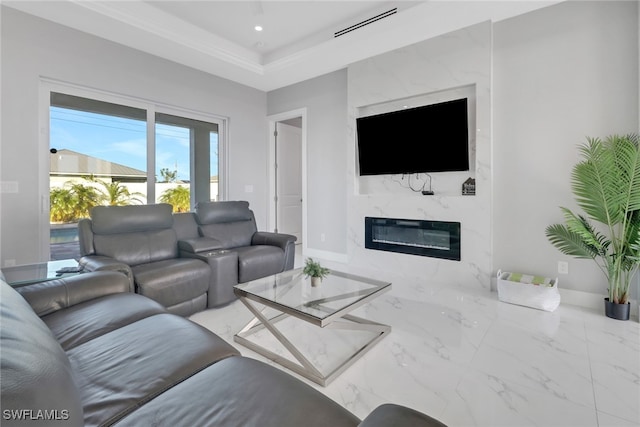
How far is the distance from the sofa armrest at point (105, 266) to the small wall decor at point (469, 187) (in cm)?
335

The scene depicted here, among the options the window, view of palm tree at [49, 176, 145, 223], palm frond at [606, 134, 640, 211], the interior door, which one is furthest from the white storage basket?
view of palm tree at [49, 176, 145, 223]

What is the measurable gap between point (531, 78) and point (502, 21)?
70 centimetres

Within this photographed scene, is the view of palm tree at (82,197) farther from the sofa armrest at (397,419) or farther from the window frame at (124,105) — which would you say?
the sofa armrest at (397,419)

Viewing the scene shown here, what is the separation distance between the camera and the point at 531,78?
3.09 meters

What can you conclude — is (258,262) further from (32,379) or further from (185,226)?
(32,379)

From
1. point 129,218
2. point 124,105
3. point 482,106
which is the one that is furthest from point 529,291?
point 124,105

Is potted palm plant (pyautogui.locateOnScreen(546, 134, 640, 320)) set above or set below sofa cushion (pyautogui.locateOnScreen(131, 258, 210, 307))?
above

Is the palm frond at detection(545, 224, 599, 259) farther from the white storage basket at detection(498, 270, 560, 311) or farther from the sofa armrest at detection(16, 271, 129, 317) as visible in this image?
the sofa armrest at detection(16, 271, 129, 317)

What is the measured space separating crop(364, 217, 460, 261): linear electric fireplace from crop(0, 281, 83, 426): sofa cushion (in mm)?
3543

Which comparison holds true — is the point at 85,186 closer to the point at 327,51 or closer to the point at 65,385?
the point at 327,51

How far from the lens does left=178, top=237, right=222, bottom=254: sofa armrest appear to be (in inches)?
116

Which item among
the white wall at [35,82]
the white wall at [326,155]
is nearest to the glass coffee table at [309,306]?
the white wall at [326,155]

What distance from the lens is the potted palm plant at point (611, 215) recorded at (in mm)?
2406

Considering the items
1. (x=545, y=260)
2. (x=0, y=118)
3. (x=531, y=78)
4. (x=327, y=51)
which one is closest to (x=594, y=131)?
(x=531, y=78)
